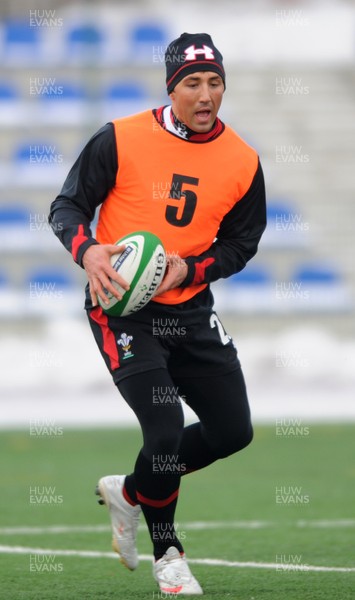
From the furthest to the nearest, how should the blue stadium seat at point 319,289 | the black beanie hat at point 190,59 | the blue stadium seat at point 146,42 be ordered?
the blue stadium seat at point 146,42 → the blue stadium seat at point 319,289 → the black beanie hat at point 190,59

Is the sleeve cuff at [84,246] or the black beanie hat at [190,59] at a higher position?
the black beanie hat at [190,59]

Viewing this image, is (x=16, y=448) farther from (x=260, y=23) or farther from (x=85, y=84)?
(x=260, y=23)

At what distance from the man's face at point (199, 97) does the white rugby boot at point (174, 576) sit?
177 cm

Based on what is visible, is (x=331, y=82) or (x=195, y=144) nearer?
(x=195, y=144)

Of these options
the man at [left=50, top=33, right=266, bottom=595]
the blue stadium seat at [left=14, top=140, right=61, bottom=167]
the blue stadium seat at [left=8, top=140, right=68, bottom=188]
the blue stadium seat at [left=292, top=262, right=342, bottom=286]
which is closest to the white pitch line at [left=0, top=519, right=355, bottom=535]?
the man at [left=50, top=33, right=266, bottom=595]

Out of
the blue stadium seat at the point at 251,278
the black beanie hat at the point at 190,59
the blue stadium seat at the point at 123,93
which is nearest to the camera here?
the black beanie hat at the point at 190,59

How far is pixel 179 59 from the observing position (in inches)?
204

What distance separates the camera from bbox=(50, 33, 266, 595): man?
5.05 meters

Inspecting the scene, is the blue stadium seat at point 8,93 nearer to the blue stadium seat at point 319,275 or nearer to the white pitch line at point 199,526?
the blue stadium seat at point 319,275

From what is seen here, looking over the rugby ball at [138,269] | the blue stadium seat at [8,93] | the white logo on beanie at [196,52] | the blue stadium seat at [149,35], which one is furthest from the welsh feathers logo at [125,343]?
the blue stadium seat at [149,35]

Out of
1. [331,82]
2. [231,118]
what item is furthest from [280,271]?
[331,82]

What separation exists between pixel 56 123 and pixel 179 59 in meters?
12.6

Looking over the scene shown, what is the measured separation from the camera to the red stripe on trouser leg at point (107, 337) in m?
5.11

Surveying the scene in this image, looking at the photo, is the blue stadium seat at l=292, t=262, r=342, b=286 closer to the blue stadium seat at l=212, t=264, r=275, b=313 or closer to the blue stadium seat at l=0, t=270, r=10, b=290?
the blue stadium seat at l=212, t=264, r=275, b=313
